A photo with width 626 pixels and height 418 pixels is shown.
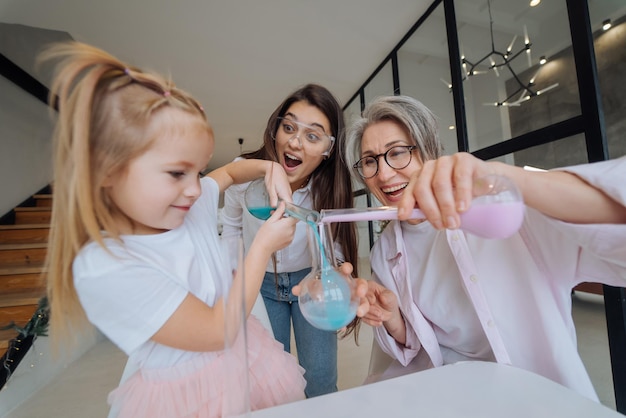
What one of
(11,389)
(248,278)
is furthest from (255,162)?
(11,389)

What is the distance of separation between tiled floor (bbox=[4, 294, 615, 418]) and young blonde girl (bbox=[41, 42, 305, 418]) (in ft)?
3.53

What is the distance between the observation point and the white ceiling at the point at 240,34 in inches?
88.7

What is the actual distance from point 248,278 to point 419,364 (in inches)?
24.1

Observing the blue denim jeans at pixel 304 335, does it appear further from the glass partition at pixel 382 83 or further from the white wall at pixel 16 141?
the white wall at pixel 16 141

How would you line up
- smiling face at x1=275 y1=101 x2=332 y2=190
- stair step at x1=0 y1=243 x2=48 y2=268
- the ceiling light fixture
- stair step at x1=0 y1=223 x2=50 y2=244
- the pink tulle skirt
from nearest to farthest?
the pink tulle skirt
smiling face at x1=275 y1=101 x2=332 y2=190
the ceiling light fixture
stair step at x1=0 y1=243 x2=48 y2=268
stair step at x1=0 y1=223 x2=50 y2=244

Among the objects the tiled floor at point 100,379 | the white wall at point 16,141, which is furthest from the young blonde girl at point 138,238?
the white wall at point 16,141

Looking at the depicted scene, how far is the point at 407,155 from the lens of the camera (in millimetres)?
923

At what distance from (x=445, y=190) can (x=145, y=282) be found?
0.44 meters

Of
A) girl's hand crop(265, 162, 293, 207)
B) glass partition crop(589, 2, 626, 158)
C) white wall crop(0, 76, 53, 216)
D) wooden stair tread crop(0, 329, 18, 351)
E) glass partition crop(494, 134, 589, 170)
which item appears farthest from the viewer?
white wall crop(0, 76, 53, 216)

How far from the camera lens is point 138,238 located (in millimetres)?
460

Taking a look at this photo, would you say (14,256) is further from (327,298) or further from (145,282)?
(327,298)

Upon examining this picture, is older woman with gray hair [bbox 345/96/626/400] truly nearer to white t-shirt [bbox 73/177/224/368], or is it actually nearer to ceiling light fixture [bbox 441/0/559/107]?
white t-shirt [bbox 73/177/224/368]

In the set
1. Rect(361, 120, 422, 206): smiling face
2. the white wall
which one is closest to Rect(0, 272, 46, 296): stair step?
the white wall

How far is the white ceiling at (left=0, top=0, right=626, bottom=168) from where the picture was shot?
1933 millimetres
